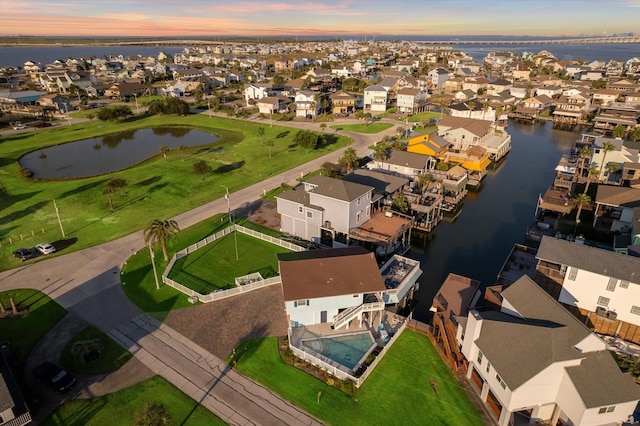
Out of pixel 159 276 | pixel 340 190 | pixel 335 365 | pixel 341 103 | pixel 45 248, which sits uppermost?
pixel 341 103

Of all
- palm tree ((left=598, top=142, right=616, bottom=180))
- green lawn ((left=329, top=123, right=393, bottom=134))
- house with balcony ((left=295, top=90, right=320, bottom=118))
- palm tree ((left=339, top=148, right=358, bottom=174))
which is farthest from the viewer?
house with balcony ((left=295, top=90, right=320, bottom=118))

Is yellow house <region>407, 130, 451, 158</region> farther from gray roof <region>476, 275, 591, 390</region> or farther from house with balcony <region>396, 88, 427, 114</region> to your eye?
gray roof <region>476, 275, 591, 390</region>

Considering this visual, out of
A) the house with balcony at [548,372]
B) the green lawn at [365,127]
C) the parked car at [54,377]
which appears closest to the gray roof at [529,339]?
the house with balcony at [548,372]

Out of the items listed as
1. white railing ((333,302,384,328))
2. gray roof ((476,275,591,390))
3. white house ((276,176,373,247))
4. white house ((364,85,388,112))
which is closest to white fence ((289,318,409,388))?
white railing ((333,302,384,328))

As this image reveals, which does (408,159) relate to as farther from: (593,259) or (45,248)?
(45,248)

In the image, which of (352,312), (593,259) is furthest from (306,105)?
(593,259)

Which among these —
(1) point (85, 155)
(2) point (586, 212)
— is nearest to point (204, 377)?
(2) point (586, 212)

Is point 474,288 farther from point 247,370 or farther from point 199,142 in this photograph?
point 199,142
